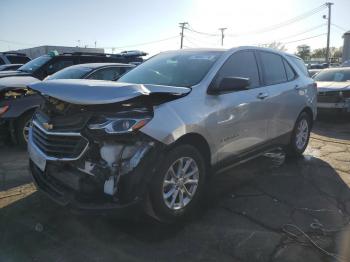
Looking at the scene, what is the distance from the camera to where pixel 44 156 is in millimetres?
3600

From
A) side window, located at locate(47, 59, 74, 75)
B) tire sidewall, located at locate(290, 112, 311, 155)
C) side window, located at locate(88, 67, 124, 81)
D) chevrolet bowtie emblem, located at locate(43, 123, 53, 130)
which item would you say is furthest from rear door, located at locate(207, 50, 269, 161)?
side window, located at locate(47, 59, 74, 75)

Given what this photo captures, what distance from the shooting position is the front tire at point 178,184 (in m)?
3.46

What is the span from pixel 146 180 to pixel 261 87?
2461 mm

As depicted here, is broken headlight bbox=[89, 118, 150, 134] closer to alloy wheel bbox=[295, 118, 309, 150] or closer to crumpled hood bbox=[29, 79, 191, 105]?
crumpled hood bbox=[29, 79, 191, 105]

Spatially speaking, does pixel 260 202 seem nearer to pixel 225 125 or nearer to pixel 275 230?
pixel 275 230

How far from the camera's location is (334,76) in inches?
456

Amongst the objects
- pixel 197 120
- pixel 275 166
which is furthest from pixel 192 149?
pixel 275 166

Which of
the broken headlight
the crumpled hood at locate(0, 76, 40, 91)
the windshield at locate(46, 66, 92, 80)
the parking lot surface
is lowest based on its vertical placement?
the parking lot surface

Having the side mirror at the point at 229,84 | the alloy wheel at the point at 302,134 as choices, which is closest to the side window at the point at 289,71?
the alloy wheel at the point at 302,134

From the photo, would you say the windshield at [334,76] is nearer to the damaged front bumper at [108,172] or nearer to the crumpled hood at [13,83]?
the crumpled hood at [13,83]

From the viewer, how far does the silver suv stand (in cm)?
324

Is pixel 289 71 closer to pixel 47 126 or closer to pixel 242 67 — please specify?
pixel 242 67

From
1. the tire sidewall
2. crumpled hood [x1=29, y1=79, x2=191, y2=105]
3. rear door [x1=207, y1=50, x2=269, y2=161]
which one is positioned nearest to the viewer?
crumpled hood [x1=29, y1=79, x2=191, y2=105]

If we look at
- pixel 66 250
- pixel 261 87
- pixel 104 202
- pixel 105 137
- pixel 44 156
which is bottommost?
pixel 66 250
